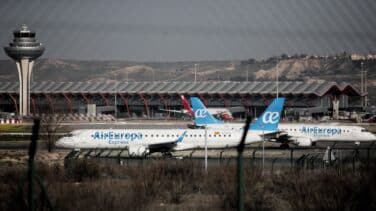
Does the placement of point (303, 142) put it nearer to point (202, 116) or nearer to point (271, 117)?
point (271, 117)

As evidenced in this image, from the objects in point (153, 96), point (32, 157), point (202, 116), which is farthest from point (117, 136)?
point (153, 96)

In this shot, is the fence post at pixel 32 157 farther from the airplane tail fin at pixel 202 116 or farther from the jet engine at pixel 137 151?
the airplane tail fin at pixel 202 116

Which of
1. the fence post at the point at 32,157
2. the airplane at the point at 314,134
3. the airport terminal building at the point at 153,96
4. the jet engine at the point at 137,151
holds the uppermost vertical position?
the airport terminal building at the point at 153,96

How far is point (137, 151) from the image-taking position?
65438mm

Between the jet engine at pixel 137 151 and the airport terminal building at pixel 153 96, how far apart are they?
332 feet

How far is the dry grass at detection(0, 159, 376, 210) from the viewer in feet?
100

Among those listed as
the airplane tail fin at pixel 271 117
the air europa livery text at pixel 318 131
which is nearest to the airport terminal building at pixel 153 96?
the air europa livery text at pixel 318 131

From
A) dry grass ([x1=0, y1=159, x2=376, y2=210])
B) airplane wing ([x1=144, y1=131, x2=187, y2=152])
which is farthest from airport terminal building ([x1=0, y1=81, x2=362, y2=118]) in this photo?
dry grass ([x1=0, y1=159, x2=376, y2=210])

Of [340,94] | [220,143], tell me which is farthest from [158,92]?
[220,143]

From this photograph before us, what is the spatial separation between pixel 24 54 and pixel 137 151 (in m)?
115

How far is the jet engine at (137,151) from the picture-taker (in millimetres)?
64812

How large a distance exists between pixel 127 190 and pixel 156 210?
2061 mm

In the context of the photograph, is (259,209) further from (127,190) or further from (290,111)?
(290,111)

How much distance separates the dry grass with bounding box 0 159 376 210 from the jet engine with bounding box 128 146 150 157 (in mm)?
16853
